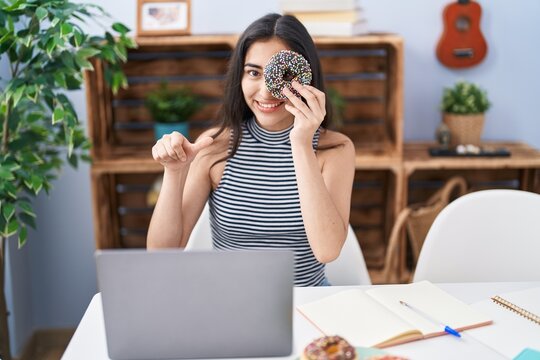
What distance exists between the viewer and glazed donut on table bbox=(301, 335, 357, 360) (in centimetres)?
92

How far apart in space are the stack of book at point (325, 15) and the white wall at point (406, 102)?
24 cm

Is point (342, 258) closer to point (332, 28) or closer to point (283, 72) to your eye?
point (283, 72)

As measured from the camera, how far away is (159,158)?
1417 mm

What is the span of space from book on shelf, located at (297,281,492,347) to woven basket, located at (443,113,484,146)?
4.27 feet

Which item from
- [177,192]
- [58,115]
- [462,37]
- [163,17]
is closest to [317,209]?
[177,192]

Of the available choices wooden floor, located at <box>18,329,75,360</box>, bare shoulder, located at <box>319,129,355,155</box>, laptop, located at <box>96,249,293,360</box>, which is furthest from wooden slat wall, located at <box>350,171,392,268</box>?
laptop, located at <box>96,249,293,360</box>

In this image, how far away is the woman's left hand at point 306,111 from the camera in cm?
143

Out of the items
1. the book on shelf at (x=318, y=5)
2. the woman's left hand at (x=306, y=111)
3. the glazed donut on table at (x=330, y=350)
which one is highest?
the book on shelf at (x=318, y=5)

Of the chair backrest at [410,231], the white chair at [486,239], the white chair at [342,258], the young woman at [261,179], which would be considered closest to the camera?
the young woman at [261,179]

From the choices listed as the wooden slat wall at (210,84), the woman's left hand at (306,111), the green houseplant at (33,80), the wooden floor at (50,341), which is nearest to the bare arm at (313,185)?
the woman's left hand at (306,111)

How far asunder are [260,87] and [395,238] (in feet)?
3.45

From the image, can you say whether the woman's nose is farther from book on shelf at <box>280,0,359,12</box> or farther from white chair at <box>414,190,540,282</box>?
book on shelf at <box>280,0,359,12</box>

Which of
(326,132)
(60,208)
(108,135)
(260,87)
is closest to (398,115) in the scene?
(326,132)

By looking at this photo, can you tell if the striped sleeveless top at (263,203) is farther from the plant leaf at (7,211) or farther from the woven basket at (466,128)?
the woven basket at (466,128)
